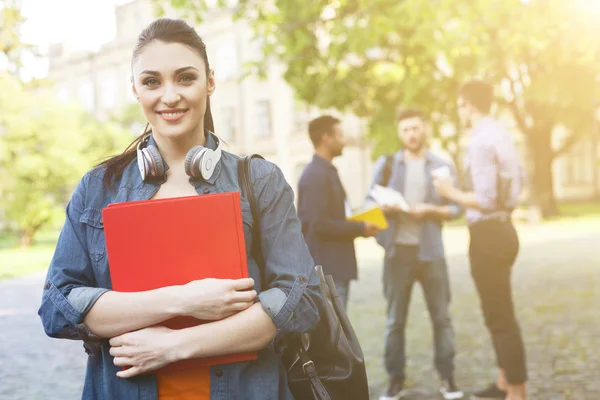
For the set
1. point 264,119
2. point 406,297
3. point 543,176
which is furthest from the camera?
point 264,119

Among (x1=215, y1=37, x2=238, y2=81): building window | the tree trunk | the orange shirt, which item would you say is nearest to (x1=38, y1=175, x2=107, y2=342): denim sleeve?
the orange shirt

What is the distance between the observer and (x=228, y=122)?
142ft

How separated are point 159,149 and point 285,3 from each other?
8891 mm

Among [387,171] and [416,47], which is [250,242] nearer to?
[387,171]

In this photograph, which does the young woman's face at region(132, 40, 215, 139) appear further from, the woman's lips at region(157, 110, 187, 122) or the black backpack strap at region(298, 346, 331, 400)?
the black backpack strap at region(298, 346, 331, 400)

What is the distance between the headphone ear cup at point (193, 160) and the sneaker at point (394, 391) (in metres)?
4.08

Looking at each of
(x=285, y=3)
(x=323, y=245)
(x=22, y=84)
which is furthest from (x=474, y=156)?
(x=285, y=3)

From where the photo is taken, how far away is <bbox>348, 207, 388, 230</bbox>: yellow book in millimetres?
5559

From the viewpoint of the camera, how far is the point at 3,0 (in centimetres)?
702

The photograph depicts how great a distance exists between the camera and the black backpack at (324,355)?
81.8 inches

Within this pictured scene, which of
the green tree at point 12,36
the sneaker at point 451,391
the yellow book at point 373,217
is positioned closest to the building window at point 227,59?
the green tree at point 12,36

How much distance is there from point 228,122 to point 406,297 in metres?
38.1

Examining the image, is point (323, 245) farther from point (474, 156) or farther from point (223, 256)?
point (223, 256)

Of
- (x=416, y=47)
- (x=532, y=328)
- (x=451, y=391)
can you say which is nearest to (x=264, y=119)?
(x=416, y=47)
